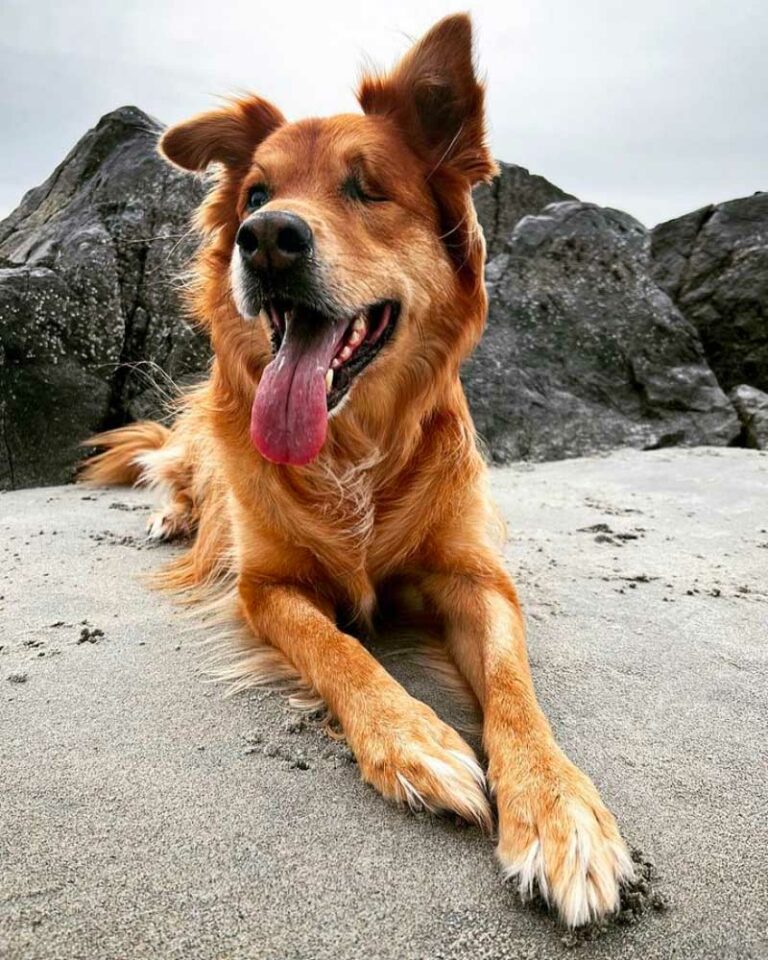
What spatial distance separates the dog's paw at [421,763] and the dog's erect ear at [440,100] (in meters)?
1.93

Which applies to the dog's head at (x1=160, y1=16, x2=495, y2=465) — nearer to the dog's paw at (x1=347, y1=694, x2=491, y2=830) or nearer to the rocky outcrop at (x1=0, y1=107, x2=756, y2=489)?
the dog's paw at (x1=347, y1=694, x2=491, y2=830)

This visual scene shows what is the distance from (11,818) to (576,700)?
1.34 metres

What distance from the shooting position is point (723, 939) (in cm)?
116

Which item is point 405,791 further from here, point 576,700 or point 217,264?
point 217,264

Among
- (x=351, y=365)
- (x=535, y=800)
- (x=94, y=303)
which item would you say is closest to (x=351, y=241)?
(x=351, y=365)

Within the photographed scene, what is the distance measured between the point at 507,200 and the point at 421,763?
30.2 ft

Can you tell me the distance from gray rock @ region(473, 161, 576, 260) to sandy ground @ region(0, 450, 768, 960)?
295 inches

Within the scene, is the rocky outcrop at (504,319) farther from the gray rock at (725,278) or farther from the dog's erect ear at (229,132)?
the dog's erect ear at (229,132)

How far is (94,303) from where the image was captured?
554cm

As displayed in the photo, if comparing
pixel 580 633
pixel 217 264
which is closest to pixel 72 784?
pixel 580 633

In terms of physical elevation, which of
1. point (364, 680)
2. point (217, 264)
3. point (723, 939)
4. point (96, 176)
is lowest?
point (723, 939)

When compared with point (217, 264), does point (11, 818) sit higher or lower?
lower

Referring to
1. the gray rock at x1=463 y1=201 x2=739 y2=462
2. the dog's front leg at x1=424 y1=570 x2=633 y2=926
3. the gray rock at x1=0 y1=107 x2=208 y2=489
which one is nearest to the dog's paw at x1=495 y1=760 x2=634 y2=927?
the dog's front leg at x1=424 y1=570 x2=633 y2=926

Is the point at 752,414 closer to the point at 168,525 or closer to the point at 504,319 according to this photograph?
the point at 504,319
